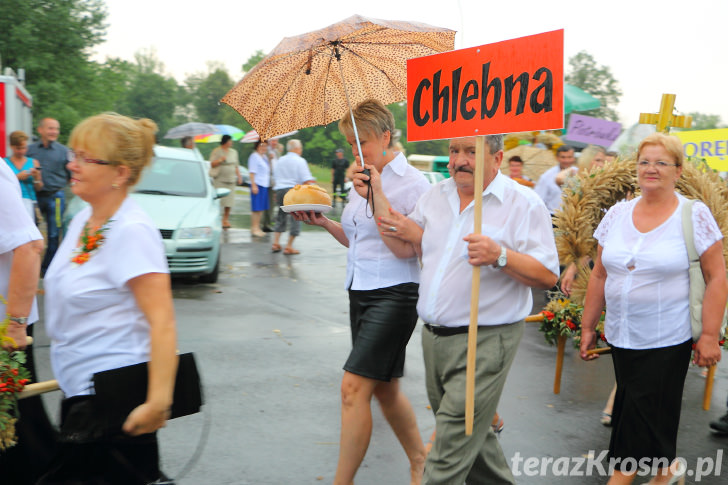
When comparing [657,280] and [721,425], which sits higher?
[657,280]

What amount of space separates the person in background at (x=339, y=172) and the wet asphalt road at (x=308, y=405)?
19.8m

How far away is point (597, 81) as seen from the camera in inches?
3743

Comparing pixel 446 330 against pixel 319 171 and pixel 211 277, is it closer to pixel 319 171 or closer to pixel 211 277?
pixel 319 171

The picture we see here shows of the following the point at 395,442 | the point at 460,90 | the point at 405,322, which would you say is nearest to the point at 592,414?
the point at 395,442

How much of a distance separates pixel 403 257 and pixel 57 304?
5.81ft

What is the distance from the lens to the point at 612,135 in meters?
18.2

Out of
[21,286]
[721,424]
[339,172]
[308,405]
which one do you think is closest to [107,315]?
[21,286]

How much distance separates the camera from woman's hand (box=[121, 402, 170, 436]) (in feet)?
7.57

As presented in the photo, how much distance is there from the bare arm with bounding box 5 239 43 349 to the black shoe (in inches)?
171

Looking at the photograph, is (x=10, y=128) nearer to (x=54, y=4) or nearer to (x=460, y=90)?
(x=460, y=90)

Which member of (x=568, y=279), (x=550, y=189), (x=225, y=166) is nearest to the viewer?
(x=568, y=279)

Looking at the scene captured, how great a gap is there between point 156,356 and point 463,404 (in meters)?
1.37

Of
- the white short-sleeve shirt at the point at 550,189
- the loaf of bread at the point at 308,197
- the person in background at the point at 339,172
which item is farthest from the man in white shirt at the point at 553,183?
the person in background at the point at 339,172

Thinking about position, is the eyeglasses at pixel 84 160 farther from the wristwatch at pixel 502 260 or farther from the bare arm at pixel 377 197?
the wristwatch at pixel 502 260
